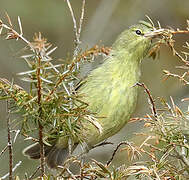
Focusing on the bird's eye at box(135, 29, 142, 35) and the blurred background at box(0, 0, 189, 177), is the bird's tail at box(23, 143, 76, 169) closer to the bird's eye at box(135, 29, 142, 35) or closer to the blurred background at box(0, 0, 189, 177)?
the bird's eye at box(135, 29, 142, 35)

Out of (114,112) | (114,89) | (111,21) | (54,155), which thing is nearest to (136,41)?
(114,89)

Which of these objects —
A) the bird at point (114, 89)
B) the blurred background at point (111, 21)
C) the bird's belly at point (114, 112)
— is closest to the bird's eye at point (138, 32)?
the bird at point (114, 89)

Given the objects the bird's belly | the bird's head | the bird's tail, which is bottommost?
the bird's tail

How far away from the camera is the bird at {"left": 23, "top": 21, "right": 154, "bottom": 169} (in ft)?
13.3

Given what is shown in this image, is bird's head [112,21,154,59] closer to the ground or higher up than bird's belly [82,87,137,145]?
higher up

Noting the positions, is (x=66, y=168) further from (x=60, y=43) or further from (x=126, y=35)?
(x=60, y=43)

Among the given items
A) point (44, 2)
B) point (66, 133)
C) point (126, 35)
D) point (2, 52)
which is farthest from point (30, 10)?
point (66, 133)

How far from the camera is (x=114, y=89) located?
13.5 feet

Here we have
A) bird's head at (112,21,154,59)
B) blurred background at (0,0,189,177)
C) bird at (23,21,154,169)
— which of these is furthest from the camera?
blurred background at (0,0,189,177)

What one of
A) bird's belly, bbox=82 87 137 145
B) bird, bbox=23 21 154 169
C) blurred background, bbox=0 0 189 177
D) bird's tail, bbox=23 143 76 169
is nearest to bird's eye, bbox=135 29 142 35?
bird, bbox=23 21 154 169

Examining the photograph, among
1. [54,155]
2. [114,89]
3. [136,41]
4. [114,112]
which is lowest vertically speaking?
[54,155]

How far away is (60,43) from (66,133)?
6.26 metres

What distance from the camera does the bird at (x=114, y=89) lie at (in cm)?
405

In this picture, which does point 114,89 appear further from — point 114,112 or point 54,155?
point 54,155
